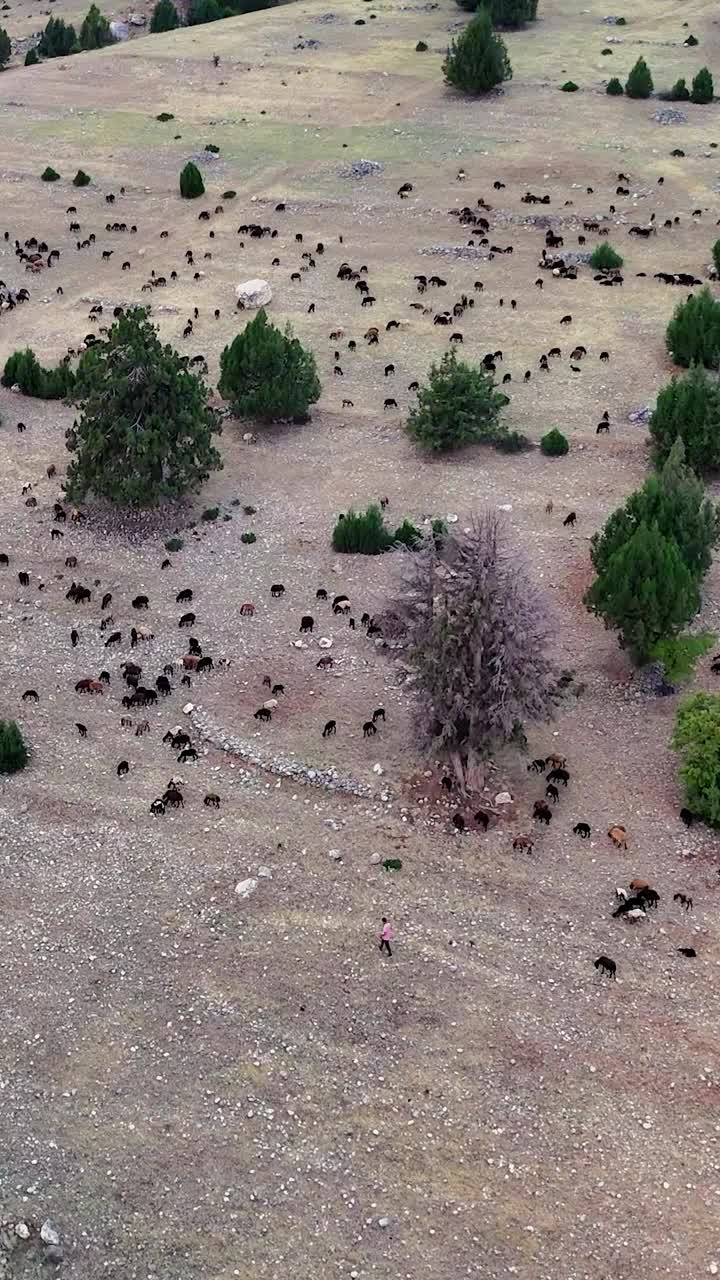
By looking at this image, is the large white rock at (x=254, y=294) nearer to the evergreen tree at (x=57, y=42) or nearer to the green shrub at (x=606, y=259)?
the green shrub at (x=606, y=259)

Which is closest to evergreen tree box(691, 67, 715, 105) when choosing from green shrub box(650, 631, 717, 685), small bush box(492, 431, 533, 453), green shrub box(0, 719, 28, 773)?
small bush box(492, 431, 533, 453)

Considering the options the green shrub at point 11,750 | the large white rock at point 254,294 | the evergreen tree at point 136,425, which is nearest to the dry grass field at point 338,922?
the green shrub at point 11,750

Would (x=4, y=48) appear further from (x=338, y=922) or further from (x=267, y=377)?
(x=338, y=922)

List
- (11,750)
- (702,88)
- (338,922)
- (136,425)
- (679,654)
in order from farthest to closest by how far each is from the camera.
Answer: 1. (702,88)
2. (136,425)
3. (679,654)
4. (11,750)
5. (338,922)

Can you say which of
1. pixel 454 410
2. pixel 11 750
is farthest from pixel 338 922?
pixel 454 410

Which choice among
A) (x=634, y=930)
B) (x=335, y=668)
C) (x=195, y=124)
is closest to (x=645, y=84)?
(x=195, y=124)

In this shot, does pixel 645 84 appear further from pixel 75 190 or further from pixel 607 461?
pixel 607 461
